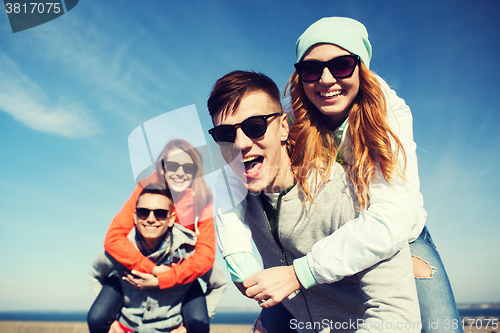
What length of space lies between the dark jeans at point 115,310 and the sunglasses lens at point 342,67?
3.95 metres

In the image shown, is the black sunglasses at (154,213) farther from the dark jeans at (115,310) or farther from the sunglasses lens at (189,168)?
the dark jeans at (115,310)

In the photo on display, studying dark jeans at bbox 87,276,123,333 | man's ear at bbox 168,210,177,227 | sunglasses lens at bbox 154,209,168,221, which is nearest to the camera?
dark jeans at bbox 87,276,123,333

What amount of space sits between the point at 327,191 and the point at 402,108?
3.49 ft

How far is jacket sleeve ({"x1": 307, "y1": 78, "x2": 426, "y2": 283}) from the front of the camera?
179 centimetres

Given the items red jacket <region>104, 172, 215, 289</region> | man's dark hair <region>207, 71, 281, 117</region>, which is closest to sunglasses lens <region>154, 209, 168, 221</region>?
red jacket <region>104, 172, 215, 289</region>

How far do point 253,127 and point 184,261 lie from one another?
284 cm

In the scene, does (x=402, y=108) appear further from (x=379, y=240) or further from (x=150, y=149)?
(x=150, y=149)

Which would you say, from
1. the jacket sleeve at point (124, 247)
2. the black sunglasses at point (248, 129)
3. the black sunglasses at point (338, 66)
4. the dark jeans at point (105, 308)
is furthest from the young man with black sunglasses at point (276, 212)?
the dark jeans at point (105, 308)

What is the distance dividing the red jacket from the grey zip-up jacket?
198 cm

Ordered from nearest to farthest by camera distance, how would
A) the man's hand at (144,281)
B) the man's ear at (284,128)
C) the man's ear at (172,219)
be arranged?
the man's ear at (284,128) → the man's hand at (144,281) → the man's ear at (172,219)

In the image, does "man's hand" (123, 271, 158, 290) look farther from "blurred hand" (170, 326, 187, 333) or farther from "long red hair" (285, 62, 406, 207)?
"long red hair" (285, 62, 406, 207)

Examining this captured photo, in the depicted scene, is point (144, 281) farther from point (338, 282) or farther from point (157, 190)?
point (338, 282)

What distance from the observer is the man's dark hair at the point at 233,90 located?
2.48 metres

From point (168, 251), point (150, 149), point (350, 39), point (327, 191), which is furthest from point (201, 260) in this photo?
point (350, 39)
